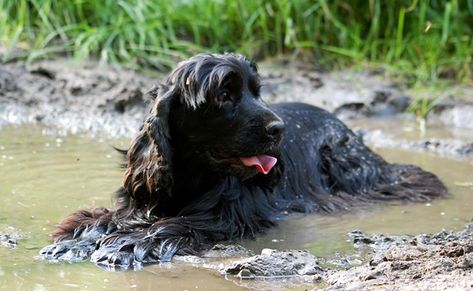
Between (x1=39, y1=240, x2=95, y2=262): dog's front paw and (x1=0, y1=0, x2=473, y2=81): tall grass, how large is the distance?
481cm

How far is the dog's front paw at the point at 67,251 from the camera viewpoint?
5340 millimetres

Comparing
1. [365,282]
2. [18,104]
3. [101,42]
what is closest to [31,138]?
[18,104]

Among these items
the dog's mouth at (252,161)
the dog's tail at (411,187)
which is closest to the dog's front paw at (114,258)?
the dog's mouth at (252,161)

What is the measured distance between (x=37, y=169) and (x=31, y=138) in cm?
123

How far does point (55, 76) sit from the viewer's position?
396 inches

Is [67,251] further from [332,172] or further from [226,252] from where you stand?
[332,172]

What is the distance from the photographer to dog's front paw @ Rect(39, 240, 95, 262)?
534 cm

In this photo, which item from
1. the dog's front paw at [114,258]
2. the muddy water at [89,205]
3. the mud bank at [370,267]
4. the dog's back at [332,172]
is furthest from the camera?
the dog's back at [332,172]

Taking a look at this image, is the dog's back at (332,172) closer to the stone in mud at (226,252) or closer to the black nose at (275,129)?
the black nose at (275,129)

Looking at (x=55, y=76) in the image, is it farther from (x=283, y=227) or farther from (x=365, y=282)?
A: (x=365, y=282)

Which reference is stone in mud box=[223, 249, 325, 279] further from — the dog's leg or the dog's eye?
the dog's eye

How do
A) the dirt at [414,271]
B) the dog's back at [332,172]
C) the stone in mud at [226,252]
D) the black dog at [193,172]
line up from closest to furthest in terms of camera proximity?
the dirt at [414,271] → the stone in mud at [226,252] → the black dog at [193,172] → the dog's back at [332,172]

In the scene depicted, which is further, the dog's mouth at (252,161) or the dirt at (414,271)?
the dog's mouth at (252,161)

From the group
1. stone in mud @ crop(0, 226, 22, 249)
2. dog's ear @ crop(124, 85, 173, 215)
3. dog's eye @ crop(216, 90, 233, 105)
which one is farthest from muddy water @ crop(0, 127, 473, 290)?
dog's eye @ crop(216, 90, 233, 105)
